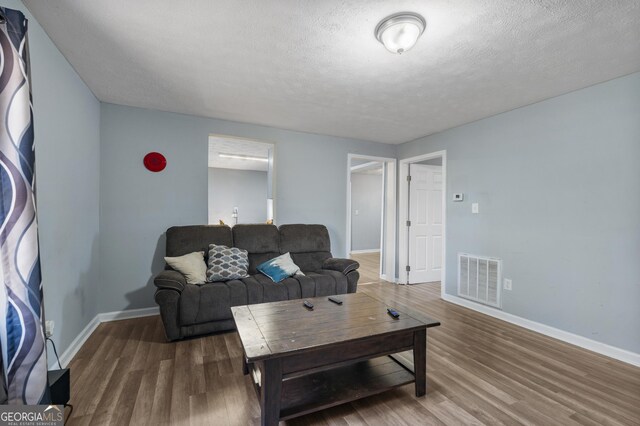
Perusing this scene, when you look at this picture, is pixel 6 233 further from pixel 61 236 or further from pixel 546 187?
pixel 546 187

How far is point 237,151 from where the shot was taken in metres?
5.86

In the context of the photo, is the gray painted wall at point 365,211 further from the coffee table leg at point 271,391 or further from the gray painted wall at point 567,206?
the coffee table leg at point 271,391

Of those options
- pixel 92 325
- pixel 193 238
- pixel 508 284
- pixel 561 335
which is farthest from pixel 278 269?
pixel 561 335

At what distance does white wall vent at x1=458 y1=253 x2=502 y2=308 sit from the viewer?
3.34 metres

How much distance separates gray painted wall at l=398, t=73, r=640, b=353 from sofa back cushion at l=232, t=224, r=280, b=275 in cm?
253

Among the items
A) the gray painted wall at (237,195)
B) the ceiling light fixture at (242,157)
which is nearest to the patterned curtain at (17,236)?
the ceiling light fixture at (242,157)

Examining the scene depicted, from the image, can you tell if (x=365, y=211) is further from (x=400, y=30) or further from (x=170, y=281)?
(x=400, y=30)

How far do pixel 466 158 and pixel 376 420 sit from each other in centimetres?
325

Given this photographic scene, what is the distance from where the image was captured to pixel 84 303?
268 cm

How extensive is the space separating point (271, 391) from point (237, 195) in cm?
711

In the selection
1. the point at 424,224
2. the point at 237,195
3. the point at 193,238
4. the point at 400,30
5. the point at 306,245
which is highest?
the point at 400,30

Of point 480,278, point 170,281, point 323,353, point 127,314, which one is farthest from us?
point 480,278

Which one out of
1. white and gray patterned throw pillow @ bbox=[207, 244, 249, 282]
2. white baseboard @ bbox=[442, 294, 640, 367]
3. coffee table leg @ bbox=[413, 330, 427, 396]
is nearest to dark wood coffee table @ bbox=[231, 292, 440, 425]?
coffee table leg @ bbox=[413, 330, 427, 396]

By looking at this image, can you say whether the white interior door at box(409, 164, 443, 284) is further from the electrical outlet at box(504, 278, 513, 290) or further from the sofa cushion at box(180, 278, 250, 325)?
the sofa cushion at box(180, 278, 250, 325)
